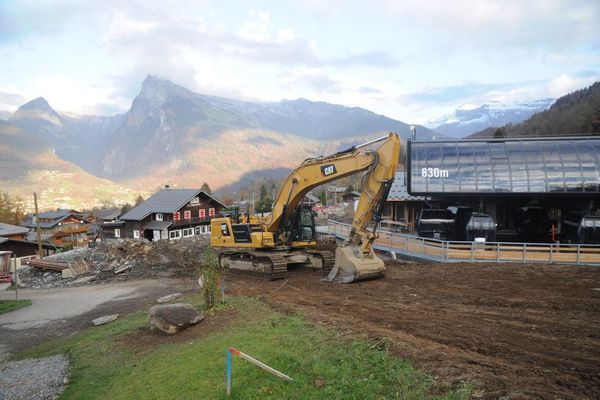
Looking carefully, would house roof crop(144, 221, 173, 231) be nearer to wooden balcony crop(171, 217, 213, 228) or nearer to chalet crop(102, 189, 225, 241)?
chalet crop(102, 189, 225, 241)

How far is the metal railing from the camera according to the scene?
19.1m

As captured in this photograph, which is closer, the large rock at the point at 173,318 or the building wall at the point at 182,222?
the large rock at the point at 173,318

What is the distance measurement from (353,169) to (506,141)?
14787 mm

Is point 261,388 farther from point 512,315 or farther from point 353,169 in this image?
point 353,169

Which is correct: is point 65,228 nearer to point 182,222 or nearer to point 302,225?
point 182,222

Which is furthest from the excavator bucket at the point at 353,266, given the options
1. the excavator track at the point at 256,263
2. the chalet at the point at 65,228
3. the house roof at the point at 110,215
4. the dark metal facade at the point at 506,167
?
the house roof at the point at 110,215

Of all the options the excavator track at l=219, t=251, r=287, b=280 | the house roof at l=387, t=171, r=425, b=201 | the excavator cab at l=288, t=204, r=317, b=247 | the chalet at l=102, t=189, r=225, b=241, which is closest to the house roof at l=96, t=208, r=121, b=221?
the chalet at l=102, t=189, r=225, b=241

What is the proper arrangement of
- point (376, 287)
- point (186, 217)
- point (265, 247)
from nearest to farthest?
point (376, 287) → point (265, 247) → point (186, 217)

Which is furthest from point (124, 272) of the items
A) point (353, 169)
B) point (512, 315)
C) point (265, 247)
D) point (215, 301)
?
point (512, 315)

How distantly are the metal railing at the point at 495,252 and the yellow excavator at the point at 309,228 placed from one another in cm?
583

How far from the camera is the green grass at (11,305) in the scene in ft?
67.9

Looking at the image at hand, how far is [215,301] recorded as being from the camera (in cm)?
1353

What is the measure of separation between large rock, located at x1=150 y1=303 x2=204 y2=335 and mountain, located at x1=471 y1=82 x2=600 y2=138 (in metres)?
56.1

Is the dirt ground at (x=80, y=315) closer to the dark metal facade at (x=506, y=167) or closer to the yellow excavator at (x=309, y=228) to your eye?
the yellow excavator at (x=309, y=228)
